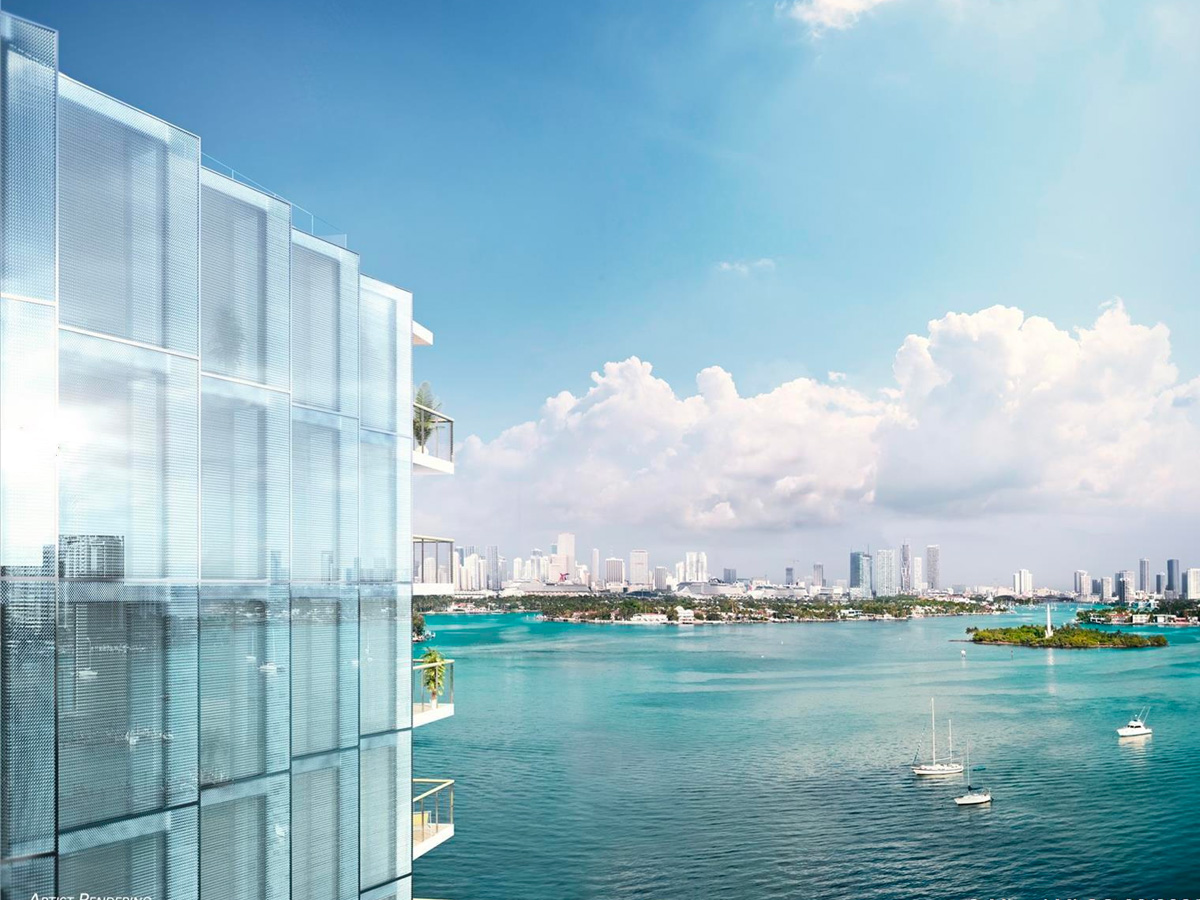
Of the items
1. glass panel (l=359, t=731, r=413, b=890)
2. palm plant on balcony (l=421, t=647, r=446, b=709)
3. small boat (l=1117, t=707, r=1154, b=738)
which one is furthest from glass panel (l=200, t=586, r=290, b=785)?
small boat (l=1117, t=707, r=1154, b=738)

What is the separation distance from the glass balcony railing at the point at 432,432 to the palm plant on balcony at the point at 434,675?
362 centimetres

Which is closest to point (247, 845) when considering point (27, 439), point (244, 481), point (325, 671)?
point (325, 671)

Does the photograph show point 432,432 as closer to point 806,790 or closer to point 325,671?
point 325,671

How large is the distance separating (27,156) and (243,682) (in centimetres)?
538

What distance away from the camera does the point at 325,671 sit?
11102 mm

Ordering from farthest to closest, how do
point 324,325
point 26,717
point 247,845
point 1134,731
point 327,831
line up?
point 1134,731 < point 324,325 < point 327,831 < point 247,845 < point 26,717

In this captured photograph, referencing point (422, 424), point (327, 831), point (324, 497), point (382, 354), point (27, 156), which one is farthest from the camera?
point (422, 424)

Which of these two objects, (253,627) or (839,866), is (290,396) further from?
(839,866)

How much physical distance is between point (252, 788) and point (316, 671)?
159cm

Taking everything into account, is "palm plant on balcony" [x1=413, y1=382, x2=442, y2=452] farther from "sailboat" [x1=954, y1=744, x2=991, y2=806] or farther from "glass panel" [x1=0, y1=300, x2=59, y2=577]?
"sailboat" [x1=954, y1=744, x2=991, y2=806]

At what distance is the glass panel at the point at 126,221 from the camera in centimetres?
796

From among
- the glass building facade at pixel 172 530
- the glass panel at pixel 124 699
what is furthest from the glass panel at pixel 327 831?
the glass panel at pixel 124 699

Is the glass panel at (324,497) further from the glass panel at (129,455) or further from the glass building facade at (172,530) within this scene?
the glass panel at (129,455)

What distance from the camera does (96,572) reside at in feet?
26.4
